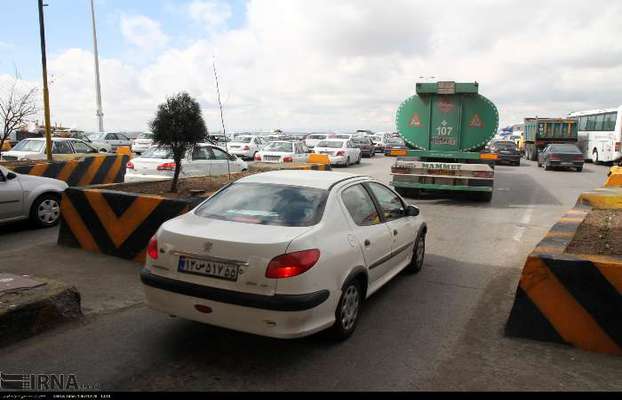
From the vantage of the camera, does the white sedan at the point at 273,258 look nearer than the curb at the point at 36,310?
Yes

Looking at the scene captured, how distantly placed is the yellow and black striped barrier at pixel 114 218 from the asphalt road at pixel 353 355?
1.89 m

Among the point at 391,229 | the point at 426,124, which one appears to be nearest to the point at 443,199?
the point at 426,124

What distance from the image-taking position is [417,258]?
638 centimetres

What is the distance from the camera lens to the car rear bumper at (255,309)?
3.68 metres

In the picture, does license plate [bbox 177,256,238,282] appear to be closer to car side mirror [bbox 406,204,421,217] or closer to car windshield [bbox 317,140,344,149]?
car side mirror [bbox 406,204,421,217]

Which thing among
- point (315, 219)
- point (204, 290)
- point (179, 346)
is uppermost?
point (315, 219)

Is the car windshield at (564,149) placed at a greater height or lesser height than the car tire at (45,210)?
greater

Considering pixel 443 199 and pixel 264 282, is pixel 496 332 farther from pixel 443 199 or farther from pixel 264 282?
pixel 443 199

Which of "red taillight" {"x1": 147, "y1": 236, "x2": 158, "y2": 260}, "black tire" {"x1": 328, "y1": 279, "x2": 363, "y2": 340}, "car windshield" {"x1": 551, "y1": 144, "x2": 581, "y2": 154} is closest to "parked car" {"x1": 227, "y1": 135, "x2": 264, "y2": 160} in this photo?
"car windshield" {"x1": 551, "y1": 144, "x2": 581, "y2": 154}

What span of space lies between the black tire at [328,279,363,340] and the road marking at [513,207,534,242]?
514 centimetres

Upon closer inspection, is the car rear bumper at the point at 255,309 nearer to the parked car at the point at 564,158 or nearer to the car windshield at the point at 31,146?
the car windshield at the point at 31,146

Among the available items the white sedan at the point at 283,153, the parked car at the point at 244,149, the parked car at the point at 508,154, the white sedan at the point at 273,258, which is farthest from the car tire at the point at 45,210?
the parked car at the point at 508,154

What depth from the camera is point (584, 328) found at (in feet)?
13.8
